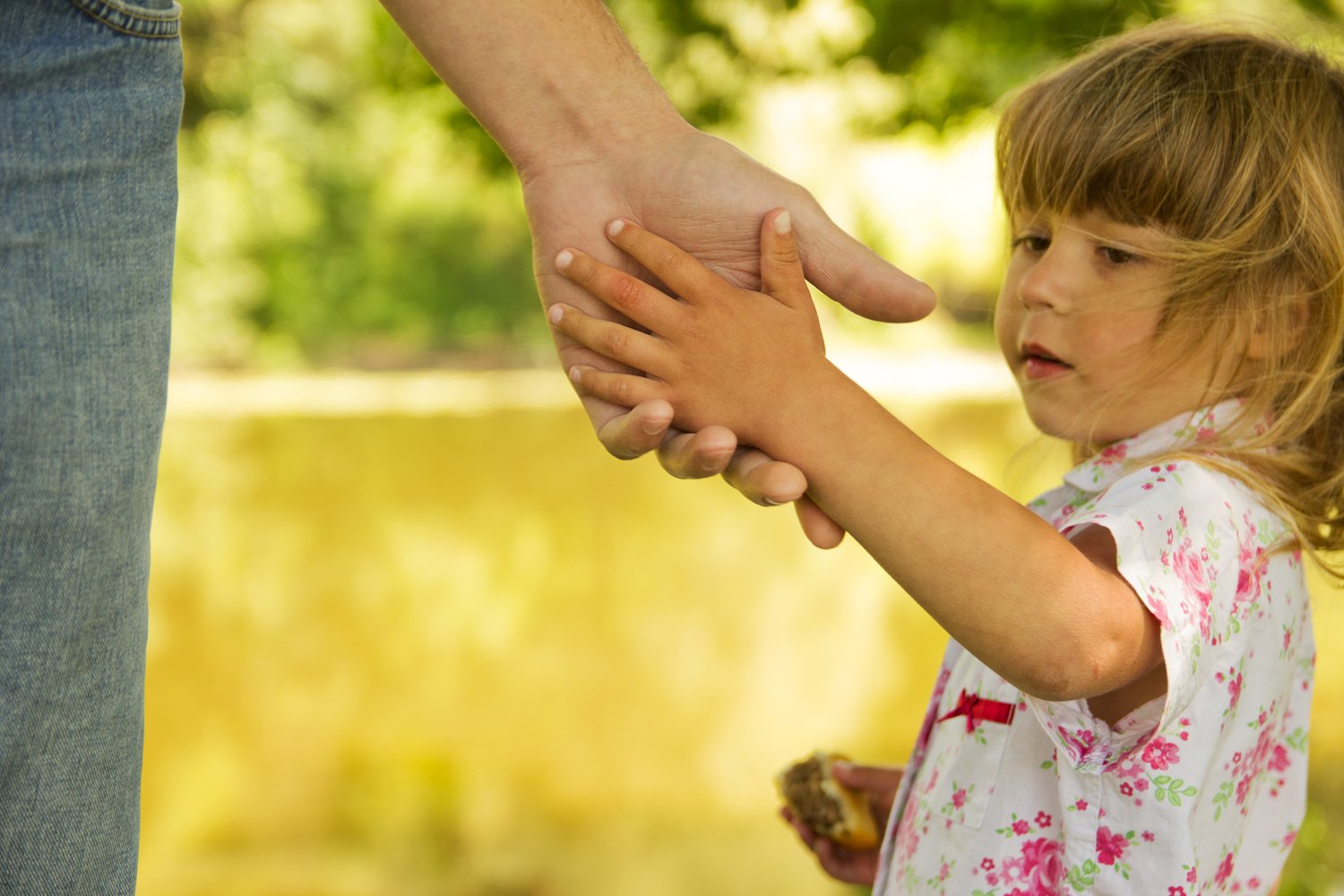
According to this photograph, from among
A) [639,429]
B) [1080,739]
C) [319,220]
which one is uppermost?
[639,429]

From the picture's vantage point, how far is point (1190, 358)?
1122mm

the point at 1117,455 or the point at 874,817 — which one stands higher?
the point at 1117,455

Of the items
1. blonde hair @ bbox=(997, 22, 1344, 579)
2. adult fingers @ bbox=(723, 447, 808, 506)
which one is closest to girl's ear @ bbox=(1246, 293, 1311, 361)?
blonde hair @ bbox=(997, 22, 1344, 579)

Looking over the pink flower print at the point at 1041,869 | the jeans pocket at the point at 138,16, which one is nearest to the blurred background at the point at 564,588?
the pink flower print at the point at 1041,869

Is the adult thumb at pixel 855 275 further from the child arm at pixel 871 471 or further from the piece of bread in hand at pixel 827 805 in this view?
the piece of bread in hand at pixel 827 805

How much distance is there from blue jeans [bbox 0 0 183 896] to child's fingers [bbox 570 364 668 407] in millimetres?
308

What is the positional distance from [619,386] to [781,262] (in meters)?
0.15

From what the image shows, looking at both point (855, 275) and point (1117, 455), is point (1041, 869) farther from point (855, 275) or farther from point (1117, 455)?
point (855, 275)

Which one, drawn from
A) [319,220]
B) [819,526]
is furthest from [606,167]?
[319,220]

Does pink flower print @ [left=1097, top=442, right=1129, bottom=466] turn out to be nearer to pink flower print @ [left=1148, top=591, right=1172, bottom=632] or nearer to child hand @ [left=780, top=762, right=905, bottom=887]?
pink flower print @ [left=1148, top=591, right=1172, bottom=632]

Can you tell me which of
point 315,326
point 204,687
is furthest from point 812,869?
point 315,326

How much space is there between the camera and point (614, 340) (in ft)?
3.13

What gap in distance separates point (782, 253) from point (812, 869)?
340 centimetres

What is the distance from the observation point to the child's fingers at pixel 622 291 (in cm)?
94
